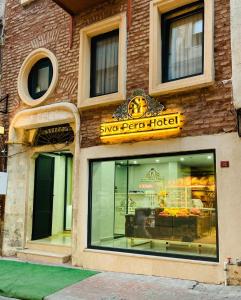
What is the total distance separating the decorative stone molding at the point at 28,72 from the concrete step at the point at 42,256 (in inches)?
161

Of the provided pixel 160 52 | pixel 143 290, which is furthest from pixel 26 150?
pixel 143 290

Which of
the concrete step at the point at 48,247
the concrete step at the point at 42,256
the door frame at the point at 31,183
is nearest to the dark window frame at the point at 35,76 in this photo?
the door frame at the point at 31,183

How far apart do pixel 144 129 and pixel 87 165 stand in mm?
1921

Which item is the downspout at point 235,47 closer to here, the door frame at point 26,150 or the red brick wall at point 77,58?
the red brick wall at point 77,58

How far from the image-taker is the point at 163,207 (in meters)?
8.42

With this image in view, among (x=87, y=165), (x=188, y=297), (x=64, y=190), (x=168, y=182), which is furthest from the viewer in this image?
(x=64, y=190)

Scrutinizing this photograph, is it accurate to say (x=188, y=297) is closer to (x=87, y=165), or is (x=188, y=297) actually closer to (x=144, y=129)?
(x=144, y=129)

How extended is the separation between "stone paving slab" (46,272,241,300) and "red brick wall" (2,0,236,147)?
117 inches

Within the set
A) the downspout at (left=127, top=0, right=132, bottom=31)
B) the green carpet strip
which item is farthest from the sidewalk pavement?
the downspout at (left=127, top=0, right=132, bottom=31)

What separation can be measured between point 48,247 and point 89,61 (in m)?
5.17

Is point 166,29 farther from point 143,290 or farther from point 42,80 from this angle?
point 143,290

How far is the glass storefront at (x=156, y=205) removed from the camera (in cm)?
768

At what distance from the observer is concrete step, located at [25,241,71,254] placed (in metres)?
9.94

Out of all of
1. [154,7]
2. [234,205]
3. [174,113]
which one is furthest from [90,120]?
[234,205]
